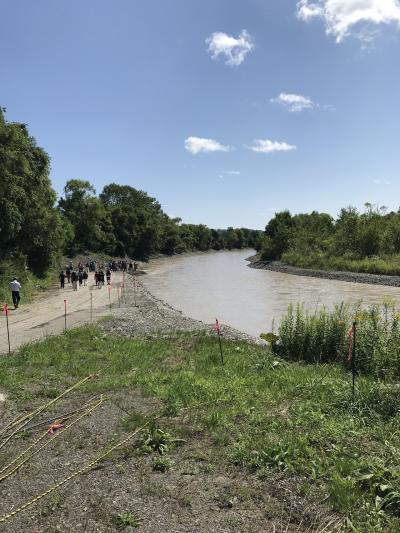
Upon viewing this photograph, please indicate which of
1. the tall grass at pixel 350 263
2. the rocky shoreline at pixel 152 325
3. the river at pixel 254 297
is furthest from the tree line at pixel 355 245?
the rocky shoreline at pixel 152 325

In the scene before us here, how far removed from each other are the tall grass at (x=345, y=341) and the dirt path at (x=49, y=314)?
999 centimetres

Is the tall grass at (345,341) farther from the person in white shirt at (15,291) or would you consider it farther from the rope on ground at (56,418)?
the person in white shirt at (15,291)

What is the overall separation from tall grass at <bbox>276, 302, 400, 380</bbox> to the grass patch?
2.56ft

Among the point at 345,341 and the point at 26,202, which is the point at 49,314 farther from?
the point at 345,341

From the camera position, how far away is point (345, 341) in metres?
13.2

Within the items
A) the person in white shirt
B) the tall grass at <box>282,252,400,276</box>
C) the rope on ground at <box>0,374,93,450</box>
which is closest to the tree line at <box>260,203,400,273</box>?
the tall grass at <box>282,252,400,276</box>

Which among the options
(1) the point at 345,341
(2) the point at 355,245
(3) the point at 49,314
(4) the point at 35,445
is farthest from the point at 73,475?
(2) the point at 355,245

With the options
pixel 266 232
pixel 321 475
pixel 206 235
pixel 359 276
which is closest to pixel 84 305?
pixel 321 475

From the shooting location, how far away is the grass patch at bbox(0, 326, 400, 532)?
18.2 feet

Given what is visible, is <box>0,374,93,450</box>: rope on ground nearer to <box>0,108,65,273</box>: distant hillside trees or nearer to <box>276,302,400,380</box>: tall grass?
<box>276,302,400,380</box>: tall grass

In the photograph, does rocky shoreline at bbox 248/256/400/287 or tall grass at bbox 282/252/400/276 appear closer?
rocky shoreline at bbox 248/256/400/287

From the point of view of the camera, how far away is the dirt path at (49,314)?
1832cm

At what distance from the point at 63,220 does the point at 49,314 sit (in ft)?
131

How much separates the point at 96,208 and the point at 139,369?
7037cm
